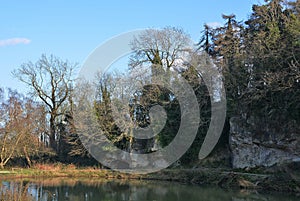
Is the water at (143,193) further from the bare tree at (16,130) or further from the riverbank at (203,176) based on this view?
the bare tree at (16,130)

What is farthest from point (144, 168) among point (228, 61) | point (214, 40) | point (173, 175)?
point (214, 40)

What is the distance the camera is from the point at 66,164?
32.8 m

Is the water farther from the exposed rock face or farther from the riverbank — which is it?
the exposed rock face

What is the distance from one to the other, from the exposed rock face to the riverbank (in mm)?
1674

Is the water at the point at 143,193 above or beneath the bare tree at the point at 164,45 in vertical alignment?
beneath

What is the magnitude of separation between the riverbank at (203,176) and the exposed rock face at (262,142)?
5.49 ft

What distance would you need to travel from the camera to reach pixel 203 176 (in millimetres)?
23641

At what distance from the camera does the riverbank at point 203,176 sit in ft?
63.2

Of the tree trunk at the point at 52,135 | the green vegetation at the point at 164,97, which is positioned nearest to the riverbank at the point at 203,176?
the green vegetation at the point at 164,97

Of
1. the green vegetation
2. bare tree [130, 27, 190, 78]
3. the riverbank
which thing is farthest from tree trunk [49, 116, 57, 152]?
bare tree [130, 27, 190, 78]

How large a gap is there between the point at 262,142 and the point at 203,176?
4.26 m

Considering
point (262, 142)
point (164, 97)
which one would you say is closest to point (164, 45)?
point (164, 97)

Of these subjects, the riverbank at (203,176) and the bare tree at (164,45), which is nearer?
the riverbank at (203,176)

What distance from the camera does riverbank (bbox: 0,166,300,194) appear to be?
1925 cm
